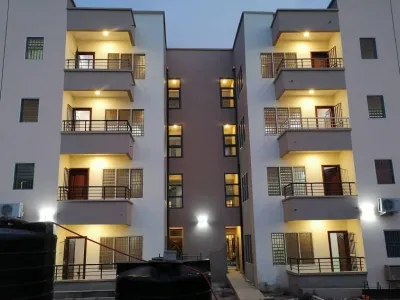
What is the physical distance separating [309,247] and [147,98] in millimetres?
9824

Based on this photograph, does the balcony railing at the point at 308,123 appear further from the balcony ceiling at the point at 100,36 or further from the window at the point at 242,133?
the balcony ceiling at the point at 100,36

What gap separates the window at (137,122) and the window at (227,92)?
5368 millimetres

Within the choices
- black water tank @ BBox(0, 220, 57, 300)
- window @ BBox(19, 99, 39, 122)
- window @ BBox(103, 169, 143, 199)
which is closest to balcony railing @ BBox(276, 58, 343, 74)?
window @ BBox(103, 169, 143, 199)

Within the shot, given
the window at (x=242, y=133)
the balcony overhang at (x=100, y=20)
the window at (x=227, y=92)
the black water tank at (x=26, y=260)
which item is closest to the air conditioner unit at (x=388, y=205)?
the window at (x=242, y=133)

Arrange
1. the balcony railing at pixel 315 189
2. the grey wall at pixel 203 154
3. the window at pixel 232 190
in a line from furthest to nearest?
the window at pixel 232 190, the grey wall at pixel 203 154, the balcony railing at pixel 315 189

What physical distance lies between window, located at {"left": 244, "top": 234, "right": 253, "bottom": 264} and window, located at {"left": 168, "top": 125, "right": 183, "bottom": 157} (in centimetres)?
553

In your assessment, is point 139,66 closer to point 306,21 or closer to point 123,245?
point 306,21

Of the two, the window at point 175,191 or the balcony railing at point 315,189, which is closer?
the balcony railing at point 315,189

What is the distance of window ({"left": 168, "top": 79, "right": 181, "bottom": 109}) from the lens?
70.0 feet

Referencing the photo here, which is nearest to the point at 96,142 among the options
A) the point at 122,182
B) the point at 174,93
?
the point at 122,182

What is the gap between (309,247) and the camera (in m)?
16.5

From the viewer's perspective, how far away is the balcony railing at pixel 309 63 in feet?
58.3

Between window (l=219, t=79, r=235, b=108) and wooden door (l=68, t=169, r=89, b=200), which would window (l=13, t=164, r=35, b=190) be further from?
window (l=219, t=79, r=235, b=108)

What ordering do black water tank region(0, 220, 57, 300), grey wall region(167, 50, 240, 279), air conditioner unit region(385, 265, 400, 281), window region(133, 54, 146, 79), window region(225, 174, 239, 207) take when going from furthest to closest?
1. window region(225, 174, 239, 207)
2. grey wall region(167, 50, 240, 279)
3. window region(133, 54, 146, 79)
4. air conditioner unit region(385, 265, 400, 281)
5. black water tank region(0, 220, 57, 300)
